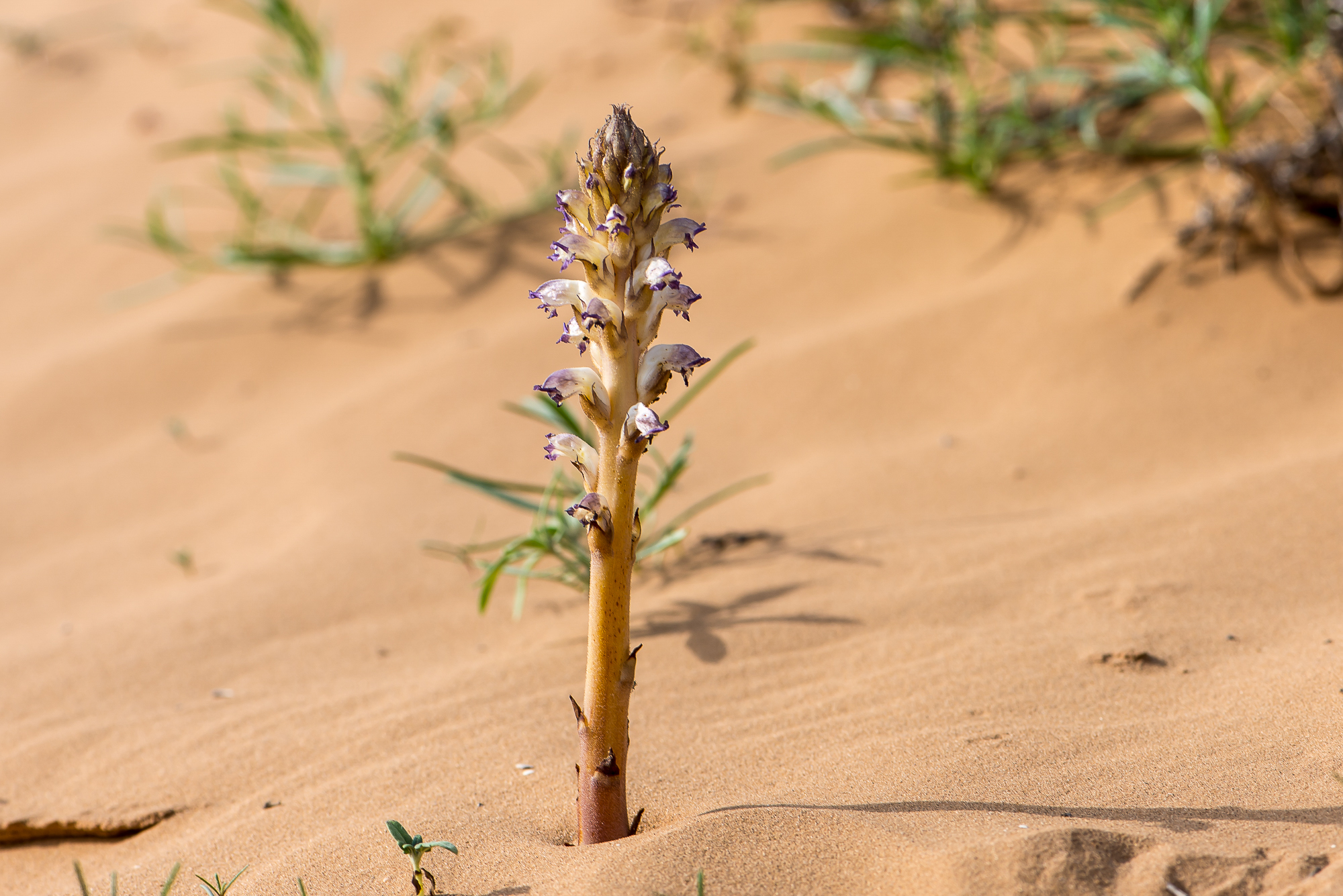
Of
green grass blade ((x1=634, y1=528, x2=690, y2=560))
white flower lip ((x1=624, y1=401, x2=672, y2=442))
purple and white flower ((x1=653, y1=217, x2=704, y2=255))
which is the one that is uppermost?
purple and white flower ((x1=653, y1=217, x2=704, y2=255))

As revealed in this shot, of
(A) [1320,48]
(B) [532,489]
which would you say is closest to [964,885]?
(B) [532,489]

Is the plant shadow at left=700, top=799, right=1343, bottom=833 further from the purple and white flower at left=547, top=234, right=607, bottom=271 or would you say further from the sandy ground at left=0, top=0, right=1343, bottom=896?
the purple and white flower at left=547, top=234, right=607, bottom=271

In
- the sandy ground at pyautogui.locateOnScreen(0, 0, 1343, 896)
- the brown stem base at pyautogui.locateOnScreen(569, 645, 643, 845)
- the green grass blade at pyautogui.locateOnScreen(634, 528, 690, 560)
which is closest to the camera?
the brown stem base at pyautogui.locateOnScreen(569, 645, 643, 845)

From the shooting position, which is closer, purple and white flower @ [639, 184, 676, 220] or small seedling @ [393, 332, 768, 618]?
purple and white flower @ [639, 184, 676, 220]

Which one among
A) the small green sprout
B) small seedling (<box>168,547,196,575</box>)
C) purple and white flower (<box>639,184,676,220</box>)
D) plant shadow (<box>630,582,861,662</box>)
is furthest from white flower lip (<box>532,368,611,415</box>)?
small seedling (<box>168,547,196,575</box>)

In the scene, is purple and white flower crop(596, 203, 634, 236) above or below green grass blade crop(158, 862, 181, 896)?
above

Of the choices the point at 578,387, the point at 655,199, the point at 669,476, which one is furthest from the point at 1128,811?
the point at 669,476

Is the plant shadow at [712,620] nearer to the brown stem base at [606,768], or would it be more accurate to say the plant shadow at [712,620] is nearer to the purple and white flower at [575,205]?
the brown stem base at [606,768]
